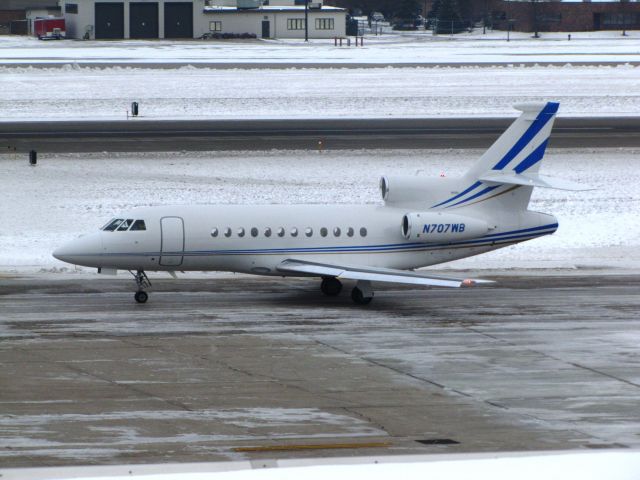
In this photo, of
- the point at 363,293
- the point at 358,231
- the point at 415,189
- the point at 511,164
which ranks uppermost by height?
the point at 511,164

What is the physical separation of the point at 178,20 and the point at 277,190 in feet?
342

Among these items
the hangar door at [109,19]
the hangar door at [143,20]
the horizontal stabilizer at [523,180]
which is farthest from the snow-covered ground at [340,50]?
the horizontal stabilizer at [523,180]

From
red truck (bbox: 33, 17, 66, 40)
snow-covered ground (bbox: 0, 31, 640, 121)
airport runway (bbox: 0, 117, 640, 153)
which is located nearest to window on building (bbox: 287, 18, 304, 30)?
snow-covered ground (bbox: 0, 31, 640, 121)

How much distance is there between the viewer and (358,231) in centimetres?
3152

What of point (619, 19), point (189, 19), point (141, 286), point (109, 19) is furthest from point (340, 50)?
point (141, 286)

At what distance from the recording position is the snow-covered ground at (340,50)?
367ft

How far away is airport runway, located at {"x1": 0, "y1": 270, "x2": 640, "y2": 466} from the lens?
18.6 meters

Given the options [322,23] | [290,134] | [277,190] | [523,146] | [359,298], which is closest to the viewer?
[359,298]

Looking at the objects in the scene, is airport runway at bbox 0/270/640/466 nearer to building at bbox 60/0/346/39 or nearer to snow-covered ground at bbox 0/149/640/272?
snow-covered ground at bbox 0/149/640/272

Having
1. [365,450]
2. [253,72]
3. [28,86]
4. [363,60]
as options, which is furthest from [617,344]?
[363,60]

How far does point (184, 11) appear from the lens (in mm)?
145625

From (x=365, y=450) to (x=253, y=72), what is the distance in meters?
79.4

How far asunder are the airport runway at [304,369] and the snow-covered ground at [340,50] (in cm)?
7630

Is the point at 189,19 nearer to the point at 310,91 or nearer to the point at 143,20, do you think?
the point at 143,20
